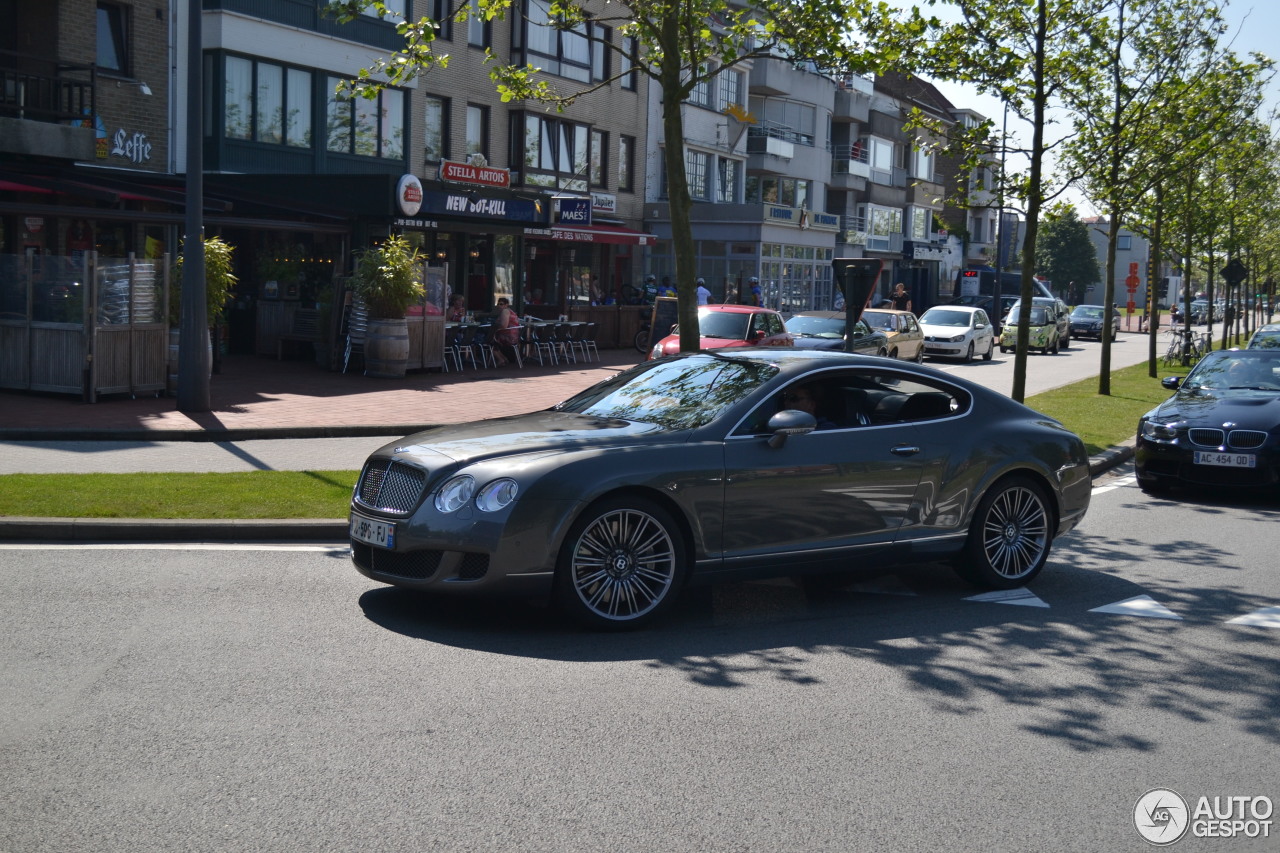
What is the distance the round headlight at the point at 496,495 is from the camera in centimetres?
661

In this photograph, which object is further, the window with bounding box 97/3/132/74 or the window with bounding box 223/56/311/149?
the window with bounding box 223/56/311/149

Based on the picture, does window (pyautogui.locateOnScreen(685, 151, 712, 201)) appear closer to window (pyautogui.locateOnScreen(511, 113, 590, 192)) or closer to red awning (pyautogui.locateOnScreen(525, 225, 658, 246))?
window (pyautogui.locateOnScreen(511, 113, 590, 192))

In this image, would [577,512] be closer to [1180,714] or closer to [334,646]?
[334,646]

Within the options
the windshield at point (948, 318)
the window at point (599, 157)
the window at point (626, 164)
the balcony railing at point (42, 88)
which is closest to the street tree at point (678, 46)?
the balcony railing at point (42, 88)

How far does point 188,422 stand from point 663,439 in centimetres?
969

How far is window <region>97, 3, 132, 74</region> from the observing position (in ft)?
80.8

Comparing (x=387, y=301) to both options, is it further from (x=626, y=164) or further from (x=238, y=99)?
(x=626, y=164)

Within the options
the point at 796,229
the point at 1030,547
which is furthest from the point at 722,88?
the point at 1030,547

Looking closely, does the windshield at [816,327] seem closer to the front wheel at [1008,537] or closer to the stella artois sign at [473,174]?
the stella artois sign at [473,174]

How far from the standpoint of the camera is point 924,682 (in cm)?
618

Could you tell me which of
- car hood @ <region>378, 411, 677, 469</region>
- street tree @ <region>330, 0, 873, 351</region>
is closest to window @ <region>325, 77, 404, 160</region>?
street tree @ <region>330, 0, 873, 351</region>

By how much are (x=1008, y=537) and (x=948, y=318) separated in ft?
101

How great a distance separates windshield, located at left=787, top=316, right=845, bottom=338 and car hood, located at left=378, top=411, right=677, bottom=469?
762 inches

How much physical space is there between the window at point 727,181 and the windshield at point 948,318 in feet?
47.3
